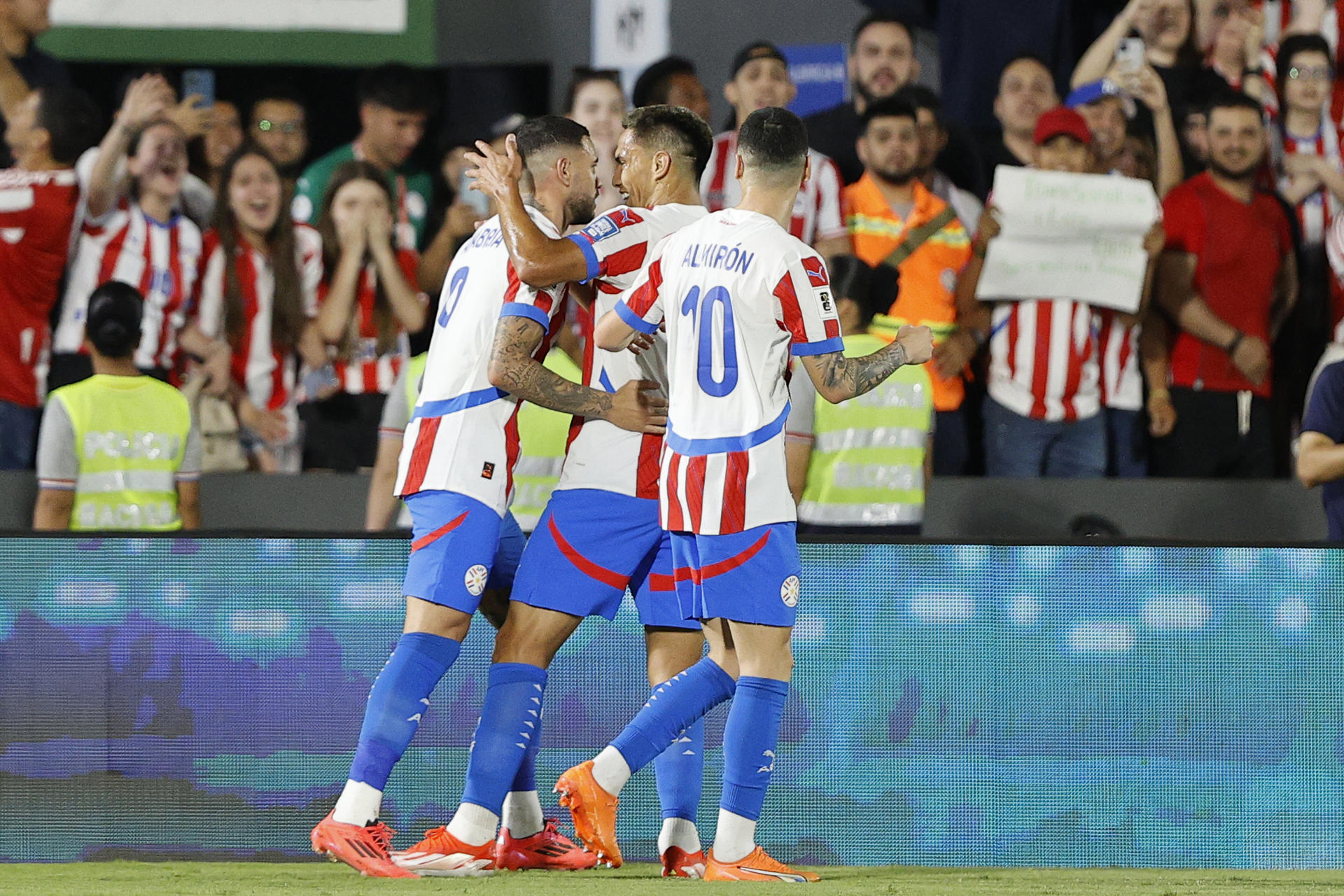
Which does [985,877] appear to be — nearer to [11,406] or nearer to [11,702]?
[11,702]

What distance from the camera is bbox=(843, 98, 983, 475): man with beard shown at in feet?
22.1

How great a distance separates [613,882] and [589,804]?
7.6 inches

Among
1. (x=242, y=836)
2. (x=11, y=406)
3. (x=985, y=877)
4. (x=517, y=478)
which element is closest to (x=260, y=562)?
(x=242, y=836)

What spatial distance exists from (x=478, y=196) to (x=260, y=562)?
3052 mm

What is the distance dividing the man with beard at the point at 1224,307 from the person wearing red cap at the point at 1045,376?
0.75 feet

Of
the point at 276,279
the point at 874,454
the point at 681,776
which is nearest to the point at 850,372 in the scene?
the point at 681,776

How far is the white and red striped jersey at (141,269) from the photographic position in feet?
22.5

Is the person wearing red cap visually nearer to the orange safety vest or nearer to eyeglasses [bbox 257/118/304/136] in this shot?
the orange safety vest

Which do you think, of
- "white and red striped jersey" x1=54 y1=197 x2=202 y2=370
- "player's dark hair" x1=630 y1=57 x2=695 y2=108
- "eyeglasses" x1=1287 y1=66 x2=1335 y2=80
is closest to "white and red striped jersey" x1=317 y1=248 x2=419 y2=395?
"white and red striped jersey" x1=54 y1=197 x2=202 y2=370

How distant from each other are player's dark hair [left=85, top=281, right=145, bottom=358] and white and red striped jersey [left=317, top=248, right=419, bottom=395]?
4.15 feet

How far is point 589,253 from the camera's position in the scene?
154 inches

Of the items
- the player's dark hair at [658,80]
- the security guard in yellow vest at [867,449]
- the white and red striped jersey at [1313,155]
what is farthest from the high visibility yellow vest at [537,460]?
the white and red striped jersey at [1313,155]

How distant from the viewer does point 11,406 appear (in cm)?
671

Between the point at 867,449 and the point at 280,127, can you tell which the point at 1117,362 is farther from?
the point at 280,127
